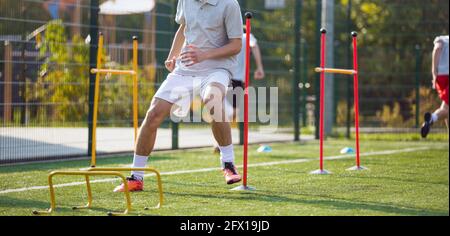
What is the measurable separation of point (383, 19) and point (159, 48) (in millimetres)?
7196

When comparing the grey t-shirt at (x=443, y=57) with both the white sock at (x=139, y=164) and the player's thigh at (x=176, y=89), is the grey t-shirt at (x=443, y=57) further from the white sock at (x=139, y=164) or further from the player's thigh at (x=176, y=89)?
the white sock at (x=139, y=164)

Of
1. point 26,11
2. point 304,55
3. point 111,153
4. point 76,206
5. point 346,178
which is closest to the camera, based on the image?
point 76,206

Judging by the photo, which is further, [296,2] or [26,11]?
[296,2]

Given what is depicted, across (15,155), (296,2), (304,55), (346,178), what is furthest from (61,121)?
(304,55)

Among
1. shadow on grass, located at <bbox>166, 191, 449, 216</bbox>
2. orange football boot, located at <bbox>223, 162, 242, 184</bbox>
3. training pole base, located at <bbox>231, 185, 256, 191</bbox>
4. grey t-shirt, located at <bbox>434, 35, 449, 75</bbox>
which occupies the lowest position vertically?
shadow on grass, located at <bbox>166, 191, 449, 216</bbox>

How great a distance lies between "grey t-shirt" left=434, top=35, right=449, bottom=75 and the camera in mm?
10812

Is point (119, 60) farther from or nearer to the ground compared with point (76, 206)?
farther from the ground

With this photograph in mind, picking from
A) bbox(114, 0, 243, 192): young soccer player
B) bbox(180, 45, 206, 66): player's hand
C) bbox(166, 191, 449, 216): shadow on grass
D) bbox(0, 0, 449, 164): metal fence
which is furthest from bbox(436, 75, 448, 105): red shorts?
bbox(180, 45, 206, 66): player's hand

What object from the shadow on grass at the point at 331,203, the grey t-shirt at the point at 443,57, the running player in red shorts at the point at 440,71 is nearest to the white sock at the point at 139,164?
the shadow on grass at the point at 331,203

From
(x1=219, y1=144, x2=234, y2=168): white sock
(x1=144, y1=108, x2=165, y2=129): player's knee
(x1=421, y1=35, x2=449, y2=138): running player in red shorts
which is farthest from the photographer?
(x1=421, y1=35, x2=449, y2=138): running player in red shorts

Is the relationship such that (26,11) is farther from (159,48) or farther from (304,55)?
(304,55)

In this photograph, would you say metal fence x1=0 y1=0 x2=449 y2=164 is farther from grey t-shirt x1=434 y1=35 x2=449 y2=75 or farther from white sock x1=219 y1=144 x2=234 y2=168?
grey t-shirt x1=434 y1=35 x2=449 y2=75

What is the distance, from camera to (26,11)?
10.1m
